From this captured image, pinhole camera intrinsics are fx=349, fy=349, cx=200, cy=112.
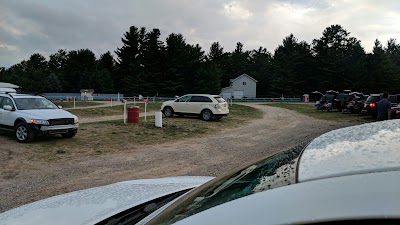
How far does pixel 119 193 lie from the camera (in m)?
2.62

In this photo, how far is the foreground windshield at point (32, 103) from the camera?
1193cm

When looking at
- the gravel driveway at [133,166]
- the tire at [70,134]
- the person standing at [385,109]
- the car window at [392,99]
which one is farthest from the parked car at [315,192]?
the car window at [392,99]

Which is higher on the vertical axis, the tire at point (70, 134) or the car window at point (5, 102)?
the car window at point (5, 102)

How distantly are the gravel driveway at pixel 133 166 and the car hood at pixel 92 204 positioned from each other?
343 cm

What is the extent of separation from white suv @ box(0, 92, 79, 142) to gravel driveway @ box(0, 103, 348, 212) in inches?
25.6

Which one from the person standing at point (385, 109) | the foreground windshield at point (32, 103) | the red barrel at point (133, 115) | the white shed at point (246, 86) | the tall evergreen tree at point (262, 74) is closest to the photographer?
the foreground windshield at point (32, 103)

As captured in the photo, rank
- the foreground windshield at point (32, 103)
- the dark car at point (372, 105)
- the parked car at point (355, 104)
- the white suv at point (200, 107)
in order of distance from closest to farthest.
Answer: the foreground windshield at point (32, 103)
the white suv at point (200, 107)
the dark car at point (372, 105)
the parked car at point (355, 104)

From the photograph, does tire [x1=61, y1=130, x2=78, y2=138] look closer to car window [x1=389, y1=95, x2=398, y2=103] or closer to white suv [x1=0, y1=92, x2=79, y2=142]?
white suv [x1=0, y1=92, x2=79, y2=142]

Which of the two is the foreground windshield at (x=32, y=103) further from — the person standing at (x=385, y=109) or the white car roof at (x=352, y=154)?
the person standing at (x=385, y=109)

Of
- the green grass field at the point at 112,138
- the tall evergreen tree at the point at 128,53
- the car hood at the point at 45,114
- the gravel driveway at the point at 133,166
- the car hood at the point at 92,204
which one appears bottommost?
the gravel driveway at the point at 133,166

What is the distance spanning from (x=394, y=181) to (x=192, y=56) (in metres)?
74.9

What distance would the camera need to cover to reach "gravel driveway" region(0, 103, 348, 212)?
6.54 meters

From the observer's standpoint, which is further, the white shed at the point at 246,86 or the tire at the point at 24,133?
the white shed at the point at 246,86

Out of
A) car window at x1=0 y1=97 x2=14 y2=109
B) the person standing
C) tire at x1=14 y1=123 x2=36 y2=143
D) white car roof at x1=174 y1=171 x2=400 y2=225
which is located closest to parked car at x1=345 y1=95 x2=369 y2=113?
the person standing
